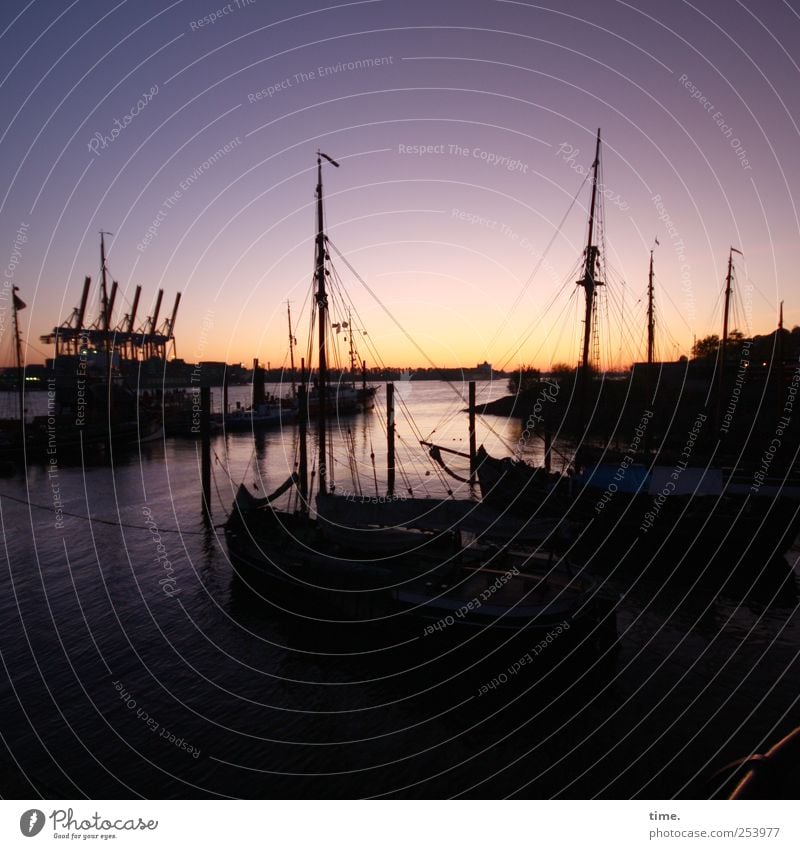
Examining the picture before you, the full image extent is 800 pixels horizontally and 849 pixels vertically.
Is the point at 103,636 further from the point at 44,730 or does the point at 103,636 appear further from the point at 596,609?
the point at 596,609

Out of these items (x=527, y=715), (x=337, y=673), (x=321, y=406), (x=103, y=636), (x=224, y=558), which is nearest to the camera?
Result: (x=527, y=715)

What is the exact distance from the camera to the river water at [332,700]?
11.5 meters

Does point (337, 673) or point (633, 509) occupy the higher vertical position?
point (633, 509)

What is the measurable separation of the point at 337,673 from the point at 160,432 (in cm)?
6736

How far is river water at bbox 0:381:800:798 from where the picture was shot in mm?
11492

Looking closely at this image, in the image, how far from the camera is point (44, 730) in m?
12.9

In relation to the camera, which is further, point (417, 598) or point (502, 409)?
point (502, 409)

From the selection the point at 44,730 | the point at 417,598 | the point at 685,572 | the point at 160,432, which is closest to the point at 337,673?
the point at 417,598

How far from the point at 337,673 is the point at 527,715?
5.29m

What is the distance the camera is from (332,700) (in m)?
14.4
